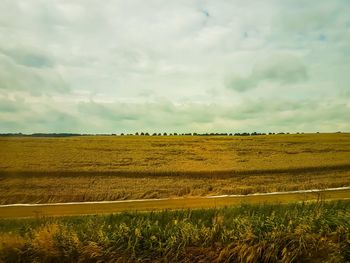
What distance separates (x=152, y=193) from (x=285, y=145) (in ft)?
75.0

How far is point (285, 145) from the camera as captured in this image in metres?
43.4

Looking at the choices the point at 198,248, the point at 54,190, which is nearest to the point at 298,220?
the point at 198,248

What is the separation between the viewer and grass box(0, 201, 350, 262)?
7664 mm

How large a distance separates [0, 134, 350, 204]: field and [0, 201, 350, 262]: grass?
17.3 meters

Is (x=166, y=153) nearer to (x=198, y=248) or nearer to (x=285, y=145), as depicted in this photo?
(x=285, y=145)

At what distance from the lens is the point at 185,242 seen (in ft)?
25.8

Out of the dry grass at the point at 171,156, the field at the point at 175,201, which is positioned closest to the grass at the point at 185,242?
the field at the point at 175,201

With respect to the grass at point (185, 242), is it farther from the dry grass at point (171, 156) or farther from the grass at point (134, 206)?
the dry grass at point (171, 156)

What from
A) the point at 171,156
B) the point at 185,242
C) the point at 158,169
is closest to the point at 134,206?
the point at 158,169

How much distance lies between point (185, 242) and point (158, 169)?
2314 cm

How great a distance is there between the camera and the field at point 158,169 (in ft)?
85.9

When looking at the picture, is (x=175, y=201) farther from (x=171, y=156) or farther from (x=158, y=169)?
(x=171, y=156)

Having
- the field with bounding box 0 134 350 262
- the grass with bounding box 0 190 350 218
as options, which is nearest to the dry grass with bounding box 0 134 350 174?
the field with bounding box 0 134 350 262

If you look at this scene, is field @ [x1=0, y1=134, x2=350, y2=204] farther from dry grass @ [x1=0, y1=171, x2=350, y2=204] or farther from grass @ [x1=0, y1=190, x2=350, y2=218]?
grass @ [x1=0, y1=190, x2=350, y2=218]
